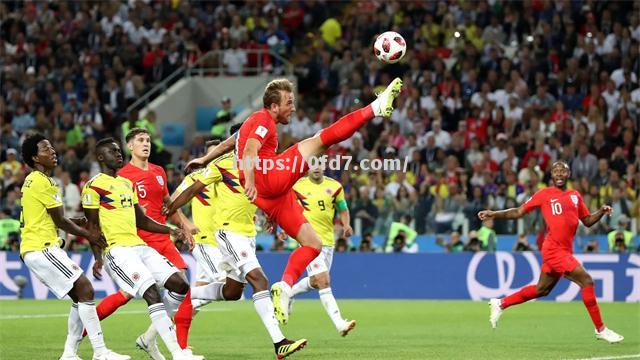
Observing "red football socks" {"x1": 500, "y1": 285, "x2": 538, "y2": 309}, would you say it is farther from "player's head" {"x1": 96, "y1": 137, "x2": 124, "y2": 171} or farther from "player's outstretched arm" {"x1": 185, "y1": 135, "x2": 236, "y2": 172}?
"player's head" {"x1": 96, "y1": 137, "x2": 124, "y2": 171}

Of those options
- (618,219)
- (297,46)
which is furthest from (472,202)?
(297,46)

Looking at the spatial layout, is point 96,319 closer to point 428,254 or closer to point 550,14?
point 428,254

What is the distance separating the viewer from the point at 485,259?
939 inches

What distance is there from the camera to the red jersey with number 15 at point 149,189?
1399cm

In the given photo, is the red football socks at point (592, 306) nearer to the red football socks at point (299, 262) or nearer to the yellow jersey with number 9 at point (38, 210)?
the red football socks at point (299, 262)

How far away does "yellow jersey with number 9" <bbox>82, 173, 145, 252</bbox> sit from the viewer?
12.2 metres

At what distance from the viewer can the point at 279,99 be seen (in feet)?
40.1

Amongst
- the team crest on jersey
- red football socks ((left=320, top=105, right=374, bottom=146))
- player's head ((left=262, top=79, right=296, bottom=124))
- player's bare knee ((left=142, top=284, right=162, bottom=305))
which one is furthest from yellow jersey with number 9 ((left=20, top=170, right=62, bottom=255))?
the team crest on jersey

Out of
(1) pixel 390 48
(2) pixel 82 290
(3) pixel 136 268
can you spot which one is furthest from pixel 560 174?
(2) pixel 82 290

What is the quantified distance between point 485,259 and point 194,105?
37.6ft

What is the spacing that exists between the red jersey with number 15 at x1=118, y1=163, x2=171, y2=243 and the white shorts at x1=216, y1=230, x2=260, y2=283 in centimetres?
112

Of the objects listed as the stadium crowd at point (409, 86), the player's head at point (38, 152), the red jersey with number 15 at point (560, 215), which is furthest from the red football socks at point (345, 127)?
the stadium crowd at point (409, 86)

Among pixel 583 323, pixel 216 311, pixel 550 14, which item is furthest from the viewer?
pixel 550 14

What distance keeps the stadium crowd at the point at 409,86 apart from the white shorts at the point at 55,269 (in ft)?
43.0
